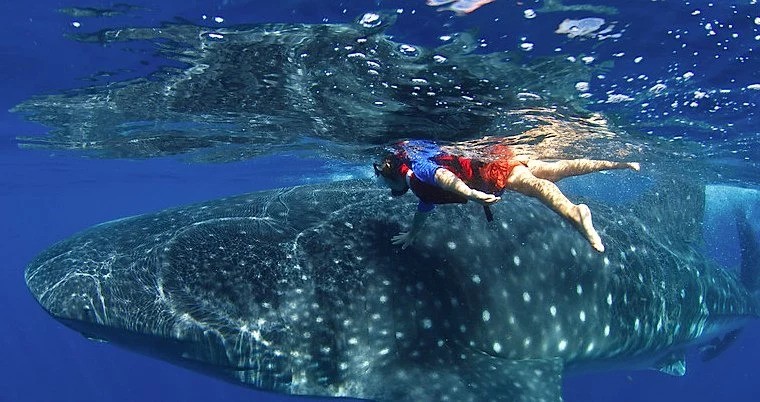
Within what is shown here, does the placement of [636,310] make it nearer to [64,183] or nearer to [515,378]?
[515,378]

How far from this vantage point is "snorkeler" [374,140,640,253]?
4.30 metres

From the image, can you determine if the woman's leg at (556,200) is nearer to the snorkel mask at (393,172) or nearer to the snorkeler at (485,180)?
the snorkeler at (485,180)

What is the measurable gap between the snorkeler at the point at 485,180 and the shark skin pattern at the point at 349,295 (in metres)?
0.57

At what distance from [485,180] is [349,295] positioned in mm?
1760

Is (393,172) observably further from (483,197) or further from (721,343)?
(721,343)

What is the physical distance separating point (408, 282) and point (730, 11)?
5257 mm

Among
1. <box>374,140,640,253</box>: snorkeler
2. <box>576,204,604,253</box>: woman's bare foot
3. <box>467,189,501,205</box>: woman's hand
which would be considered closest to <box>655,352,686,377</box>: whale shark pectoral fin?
<box>374,140,640,253</box>: snorkeler

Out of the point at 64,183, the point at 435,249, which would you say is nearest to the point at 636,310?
the point at 435,249

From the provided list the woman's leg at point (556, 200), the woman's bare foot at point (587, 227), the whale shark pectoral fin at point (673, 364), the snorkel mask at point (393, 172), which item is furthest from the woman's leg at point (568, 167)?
the whale shark pectoral fin at point (673, 364)

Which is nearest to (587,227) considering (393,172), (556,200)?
(556,200)

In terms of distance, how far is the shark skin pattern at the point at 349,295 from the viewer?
16.4 feet

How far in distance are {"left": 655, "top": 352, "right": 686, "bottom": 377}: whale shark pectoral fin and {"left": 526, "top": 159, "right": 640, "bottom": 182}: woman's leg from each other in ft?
19.3

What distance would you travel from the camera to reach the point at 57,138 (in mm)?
17047

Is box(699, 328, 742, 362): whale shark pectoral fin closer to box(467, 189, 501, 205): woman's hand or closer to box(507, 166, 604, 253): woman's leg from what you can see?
box(507, 166, 604, 253): woman's leg
